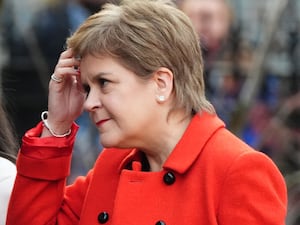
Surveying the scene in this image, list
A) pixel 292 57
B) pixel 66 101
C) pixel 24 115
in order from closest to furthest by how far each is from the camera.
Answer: pixel 66 101
pixel 292 57
pixel 24 115

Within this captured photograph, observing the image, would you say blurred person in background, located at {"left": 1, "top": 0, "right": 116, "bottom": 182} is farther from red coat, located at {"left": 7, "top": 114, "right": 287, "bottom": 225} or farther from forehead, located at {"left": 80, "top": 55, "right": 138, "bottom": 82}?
forehead, located at {"left": 80, "top": 55, "right": 138, "bottom": 82}

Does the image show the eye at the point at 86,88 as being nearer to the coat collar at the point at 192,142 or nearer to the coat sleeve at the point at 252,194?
the coat collar at the point at 192,142

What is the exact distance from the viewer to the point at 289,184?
24.6 ft

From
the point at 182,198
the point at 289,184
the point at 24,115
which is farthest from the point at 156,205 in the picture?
the point at 24,115

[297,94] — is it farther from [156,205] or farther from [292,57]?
[156,205]

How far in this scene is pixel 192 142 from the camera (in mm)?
3961

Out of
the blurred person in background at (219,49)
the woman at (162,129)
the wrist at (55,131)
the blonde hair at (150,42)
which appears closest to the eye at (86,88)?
the woman at (162,129)

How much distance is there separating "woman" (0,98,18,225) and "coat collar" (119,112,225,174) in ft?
2.38

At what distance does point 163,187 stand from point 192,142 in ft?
A: 0.59

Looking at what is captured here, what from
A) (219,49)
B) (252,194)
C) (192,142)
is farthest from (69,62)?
(219,49)

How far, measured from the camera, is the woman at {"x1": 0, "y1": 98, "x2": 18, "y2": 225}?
438 cm

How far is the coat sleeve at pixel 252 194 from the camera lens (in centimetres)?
378

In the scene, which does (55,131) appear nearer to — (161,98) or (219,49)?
(161,98)

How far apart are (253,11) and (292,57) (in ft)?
2.25
